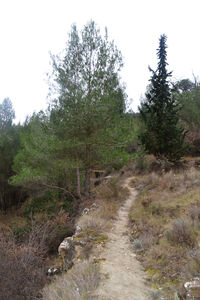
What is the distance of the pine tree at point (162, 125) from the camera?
14.8m

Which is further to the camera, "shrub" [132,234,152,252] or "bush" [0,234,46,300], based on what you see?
"shrub" [132,234,152,252]

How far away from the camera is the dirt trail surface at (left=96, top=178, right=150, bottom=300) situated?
3.26 metres

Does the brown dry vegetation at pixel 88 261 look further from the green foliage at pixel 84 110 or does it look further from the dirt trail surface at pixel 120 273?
the green foliage at pixel 84 110

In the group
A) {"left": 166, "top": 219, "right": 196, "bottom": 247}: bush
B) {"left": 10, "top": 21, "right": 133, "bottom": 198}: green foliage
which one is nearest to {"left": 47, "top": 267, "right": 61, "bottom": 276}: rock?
{"left": 166, "top": 219, "right": 196, "bottom": 247}: bush

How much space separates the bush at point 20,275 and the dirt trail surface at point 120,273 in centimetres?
127

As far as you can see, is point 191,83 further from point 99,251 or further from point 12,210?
point 99,251

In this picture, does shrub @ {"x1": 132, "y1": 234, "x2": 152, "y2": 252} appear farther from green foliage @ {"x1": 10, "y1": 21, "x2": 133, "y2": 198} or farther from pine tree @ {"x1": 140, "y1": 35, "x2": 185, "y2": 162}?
pine tree @ {"x1": 140, "y1": 35, "x2": 185, "y2": 162}

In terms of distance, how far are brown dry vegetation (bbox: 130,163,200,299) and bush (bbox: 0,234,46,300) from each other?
2.23 metres

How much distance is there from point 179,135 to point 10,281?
45.9 feet

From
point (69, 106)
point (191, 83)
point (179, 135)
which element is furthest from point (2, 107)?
point (191, 83)

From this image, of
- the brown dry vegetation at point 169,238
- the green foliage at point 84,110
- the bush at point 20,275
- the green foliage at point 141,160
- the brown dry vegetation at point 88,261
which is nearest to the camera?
the brown dry vegetation at point 88,261

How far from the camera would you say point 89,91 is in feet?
29.6

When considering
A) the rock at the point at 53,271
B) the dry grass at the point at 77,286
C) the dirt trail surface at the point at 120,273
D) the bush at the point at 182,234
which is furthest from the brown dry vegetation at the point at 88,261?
the bush at the point at 182,234

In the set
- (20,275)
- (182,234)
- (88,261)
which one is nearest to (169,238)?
(182,234)
